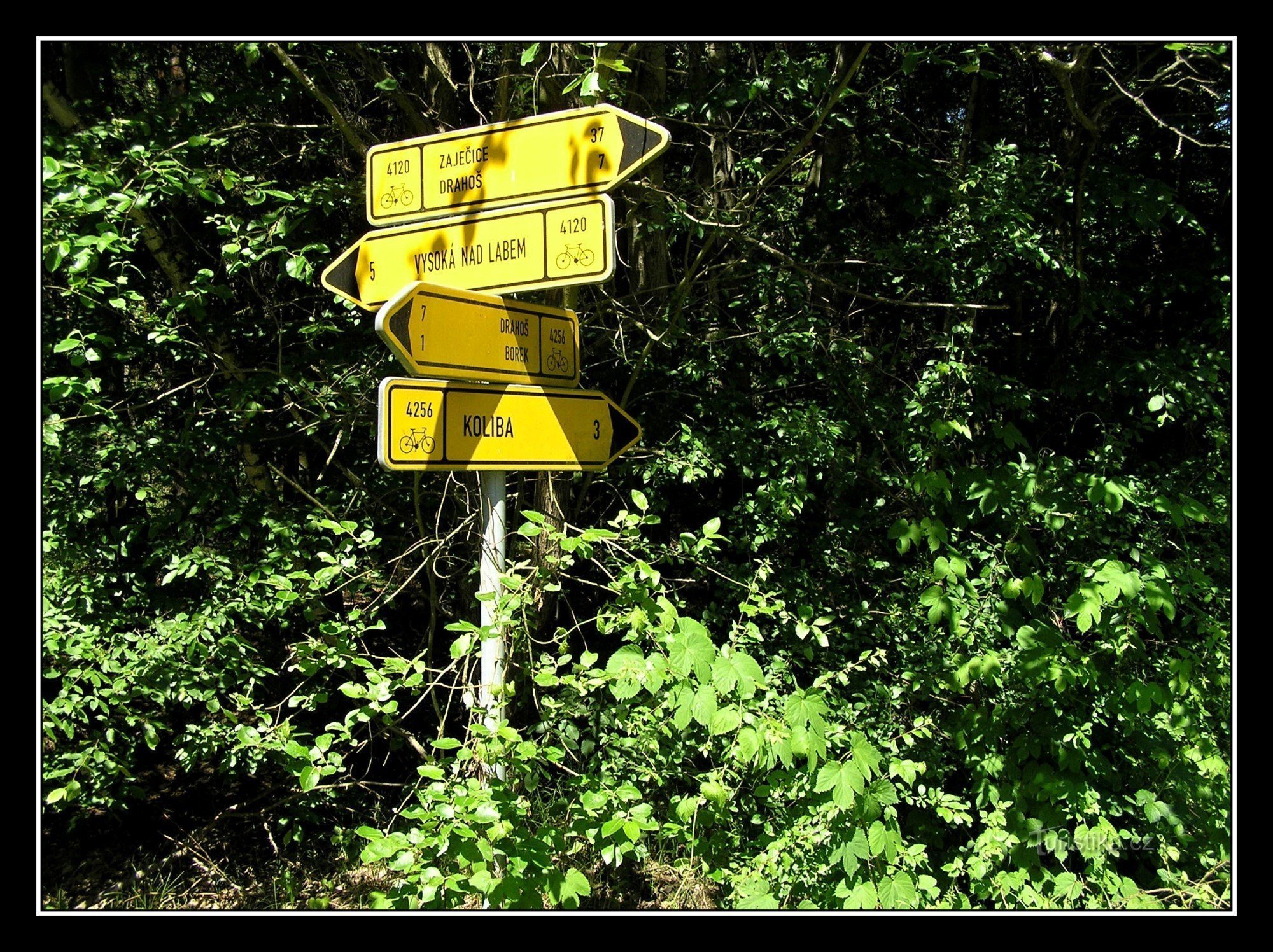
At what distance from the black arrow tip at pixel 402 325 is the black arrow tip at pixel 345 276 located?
1.39 ft

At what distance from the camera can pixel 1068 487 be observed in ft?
8.52

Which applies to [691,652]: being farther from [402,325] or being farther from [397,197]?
[397,197]

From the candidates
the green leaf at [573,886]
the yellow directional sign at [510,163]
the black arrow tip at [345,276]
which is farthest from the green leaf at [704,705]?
the black arrow tip at [345,276]

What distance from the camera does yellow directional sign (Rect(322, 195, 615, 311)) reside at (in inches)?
71.1

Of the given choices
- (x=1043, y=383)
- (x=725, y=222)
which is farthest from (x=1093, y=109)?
(x=725, y=222)

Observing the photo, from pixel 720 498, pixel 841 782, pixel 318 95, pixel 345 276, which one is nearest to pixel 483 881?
pixel 841 782

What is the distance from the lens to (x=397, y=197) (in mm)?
2037

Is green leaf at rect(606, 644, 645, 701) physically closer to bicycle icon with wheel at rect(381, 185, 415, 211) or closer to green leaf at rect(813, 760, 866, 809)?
green leaf at rect(813, 760, 866, 809)

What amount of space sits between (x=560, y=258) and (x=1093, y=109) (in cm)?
349

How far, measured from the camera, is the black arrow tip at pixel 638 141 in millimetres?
1771

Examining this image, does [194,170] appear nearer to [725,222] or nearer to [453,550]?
[453,550]

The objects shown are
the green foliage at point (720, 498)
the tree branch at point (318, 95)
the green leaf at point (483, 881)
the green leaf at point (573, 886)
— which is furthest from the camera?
the tree branch at point (318, 95)

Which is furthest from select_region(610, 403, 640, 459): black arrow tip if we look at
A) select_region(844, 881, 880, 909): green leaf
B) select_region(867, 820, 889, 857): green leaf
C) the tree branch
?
the tree branch

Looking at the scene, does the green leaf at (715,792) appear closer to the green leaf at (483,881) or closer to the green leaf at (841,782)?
the green leaf at (841,782)
